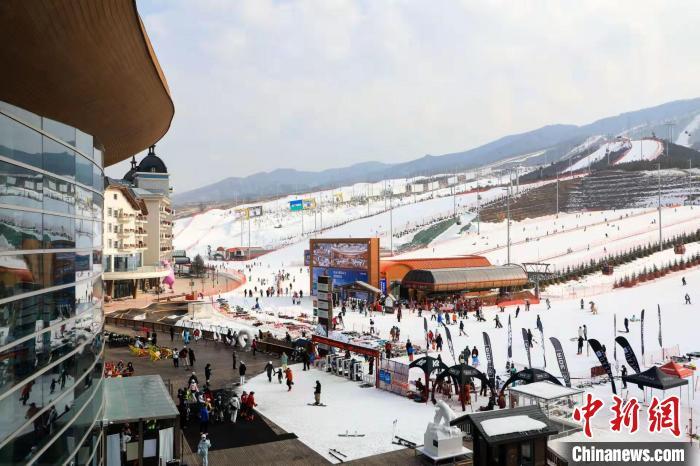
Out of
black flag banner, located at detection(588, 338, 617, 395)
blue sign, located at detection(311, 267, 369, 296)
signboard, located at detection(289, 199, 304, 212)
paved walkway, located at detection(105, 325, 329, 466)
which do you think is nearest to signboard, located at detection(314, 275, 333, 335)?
paved walkway, located at detection(105, 325, 329, 466)

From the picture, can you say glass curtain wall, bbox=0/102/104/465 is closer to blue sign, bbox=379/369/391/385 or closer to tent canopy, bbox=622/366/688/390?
blue sign, bbox=379/369/391/385

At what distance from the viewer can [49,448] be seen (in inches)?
272

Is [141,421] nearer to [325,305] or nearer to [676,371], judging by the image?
[676,371]

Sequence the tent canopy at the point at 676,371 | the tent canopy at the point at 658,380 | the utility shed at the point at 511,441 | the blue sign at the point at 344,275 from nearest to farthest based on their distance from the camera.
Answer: the utility shed at the point at 511,441, the tent canopy at the point at 658,380, the tent canopy at the point at 676,371, the blue sign at the point at 344,275

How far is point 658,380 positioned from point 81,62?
52.2ft

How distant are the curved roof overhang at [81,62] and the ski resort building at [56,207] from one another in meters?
0.02

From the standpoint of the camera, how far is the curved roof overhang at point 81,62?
18.9 ft

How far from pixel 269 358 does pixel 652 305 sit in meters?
22.4

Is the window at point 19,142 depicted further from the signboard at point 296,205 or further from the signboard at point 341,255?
the signboard at point 296,205

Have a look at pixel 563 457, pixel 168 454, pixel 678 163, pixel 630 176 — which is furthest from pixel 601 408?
pixel 678 163

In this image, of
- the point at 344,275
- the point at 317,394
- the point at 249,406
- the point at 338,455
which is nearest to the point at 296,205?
the point at 344,275

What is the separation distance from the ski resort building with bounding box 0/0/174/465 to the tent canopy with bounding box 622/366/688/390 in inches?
549

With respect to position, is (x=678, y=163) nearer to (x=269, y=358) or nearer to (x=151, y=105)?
(x=269, y=358)

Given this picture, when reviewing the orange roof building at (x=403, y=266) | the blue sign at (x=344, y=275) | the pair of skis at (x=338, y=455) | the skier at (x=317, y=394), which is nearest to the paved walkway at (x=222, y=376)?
the pair of skis at (x=338, y=455)
